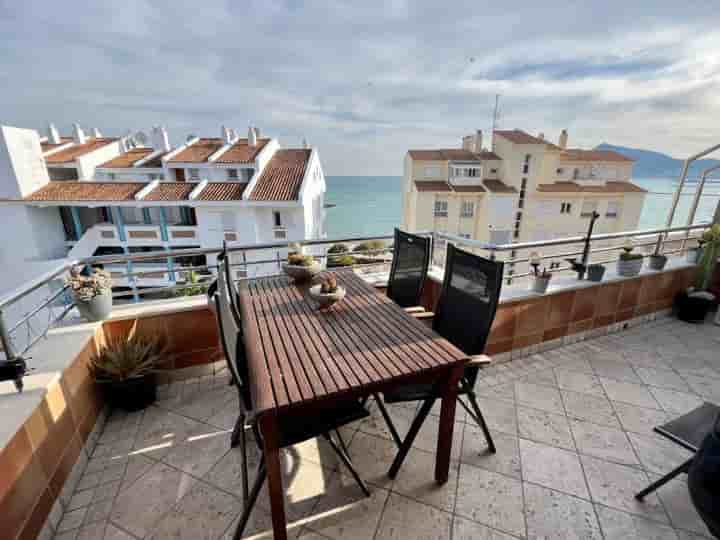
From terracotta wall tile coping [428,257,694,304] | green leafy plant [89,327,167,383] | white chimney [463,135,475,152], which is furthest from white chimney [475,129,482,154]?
green leafy plant [89,327,167,383]

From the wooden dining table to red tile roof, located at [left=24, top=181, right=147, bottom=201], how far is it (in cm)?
1296

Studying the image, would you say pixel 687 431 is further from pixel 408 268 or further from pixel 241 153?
pixel 241 153

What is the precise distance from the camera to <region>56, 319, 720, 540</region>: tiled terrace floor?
1.42m

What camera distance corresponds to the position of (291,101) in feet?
31.0

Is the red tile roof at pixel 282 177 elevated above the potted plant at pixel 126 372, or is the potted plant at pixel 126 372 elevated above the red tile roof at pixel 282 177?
the red tile roof at pixel 282 177

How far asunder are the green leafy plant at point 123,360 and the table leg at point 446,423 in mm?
1930

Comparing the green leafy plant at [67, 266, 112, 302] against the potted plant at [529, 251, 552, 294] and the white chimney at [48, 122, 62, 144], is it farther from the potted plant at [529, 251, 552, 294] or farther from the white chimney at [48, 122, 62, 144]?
the white chimney at [48, 122, 62, 144]

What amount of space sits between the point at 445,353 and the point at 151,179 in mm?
15904

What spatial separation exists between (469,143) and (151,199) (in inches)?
661

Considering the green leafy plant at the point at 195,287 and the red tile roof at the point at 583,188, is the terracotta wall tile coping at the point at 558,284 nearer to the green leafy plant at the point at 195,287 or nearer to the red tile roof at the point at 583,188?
the green leafy plant at the point at 195,287

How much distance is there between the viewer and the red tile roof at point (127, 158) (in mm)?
13728

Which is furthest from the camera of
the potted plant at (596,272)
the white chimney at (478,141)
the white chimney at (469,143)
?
the white chimney at (469,143)

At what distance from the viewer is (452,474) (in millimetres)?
1682

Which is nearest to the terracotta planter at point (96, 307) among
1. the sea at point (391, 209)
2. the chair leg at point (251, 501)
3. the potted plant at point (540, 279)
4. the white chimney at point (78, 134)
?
the chair leg at point (251, 501)
